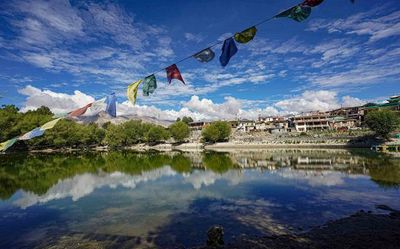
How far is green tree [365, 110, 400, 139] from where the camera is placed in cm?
6125

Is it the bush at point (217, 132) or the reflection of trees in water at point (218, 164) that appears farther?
the bush at point (217, 132)

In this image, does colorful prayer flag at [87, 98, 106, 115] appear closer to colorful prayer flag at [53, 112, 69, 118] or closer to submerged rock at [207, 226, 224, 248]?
colorful prayer flag at [53, 112, 69, 118]

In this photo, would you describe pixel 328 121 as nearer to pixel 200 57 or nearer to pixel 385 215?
pixel 385 215

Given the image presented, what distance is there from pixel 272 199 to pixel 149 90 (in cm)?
1420

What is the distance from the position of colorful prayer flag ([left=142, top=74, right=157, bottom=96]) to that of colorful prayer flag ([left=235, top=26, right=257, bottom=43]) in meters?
3.50

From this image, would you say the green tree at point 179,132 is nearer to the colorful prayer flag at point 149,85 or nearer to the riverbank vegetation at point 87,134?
the riverbank vegetation at point 87,134

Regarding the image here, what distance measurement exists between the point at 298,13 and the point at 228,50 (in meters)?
2.36

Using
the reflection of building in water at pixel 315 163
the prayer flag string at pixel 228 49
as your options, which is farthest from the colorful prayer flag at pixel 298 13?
the reflection of building in water at pixel 315 163

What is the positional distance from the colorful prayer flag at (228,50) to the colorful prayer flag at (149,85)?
279 centimetres

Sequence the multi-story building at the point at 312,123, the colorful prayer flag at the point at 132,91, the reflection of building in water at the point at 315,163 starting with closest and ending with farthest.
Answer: the colorful prayer flag at the point at 132,91 < the reflection of building in water at the point at 315,163 < the multi-story building at the point at 312,123

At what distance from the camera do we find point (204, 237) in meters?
13.2

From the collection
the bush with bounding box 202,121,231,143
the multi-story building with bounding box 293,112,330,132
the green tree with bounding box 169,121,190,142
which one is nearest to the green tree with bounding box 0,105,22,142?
the green tree with bounding box 169,121,190,142

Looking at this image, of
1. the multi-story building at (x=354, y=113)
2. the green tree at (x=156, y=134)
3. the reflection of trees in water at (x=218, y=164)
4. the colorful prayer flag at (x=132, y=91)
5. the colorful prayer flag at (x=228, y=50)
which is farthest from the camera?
the green tree at (x=156, y=134)

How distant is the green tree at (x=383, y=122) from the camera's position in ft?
201
